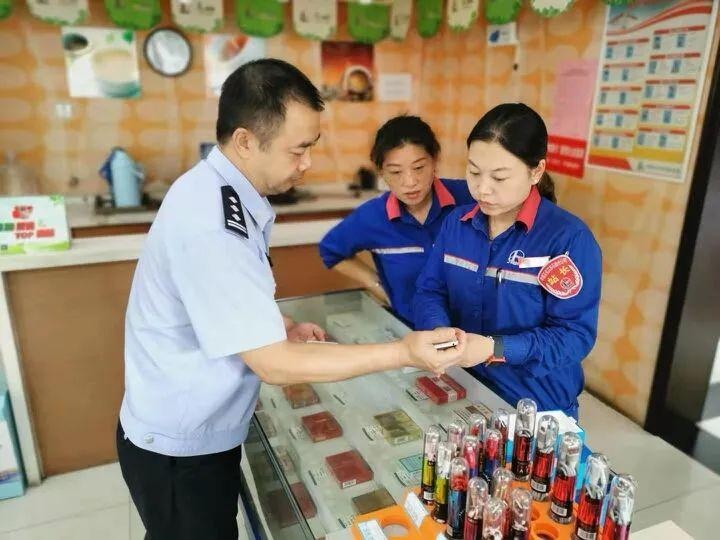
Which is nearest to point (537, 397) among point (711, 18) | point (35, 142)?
point (711, 18)

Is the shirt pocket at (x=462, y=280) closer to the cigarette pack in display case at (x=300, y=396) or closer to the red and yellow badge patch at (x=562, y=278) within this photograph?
the red and yellow badge patch at (x=562, y=278)

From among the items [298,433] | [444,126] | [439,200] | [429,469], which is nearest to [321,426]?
[298,433]

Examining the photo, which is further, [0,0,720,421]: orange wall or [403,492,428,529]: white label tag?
[0,0,720,421]: orange wall

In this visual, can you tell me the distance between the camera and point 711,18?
7.18ft

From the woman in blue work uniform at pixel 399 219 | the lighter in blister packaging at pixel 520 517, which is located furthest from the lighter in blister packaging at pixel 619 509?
the woman in blue work uniform at pixel 399 219

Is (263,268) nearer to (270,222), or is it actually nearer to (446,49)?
(270,222)

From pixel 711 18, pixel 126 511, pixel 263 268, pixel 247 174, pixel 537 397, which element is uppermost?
pixel 711 18

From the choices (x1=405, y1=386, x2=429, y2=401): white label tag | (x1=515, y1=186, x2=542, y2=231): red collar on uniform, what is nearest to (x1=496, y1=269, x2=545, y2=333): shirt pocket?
(x1=515, y1=186, x2=542, y2=231): red collar on uniform

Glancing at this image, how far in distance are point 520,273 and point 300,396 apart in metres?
0.70

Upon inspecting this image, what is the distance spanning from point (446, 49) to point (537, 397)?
133 inches

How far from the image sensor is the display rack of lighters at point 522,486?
35.2 inches

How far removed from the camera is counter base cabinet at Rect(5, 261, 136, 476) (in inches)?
87.1

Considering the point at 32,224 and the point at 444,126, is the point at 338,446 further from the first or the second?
the point at 444,126

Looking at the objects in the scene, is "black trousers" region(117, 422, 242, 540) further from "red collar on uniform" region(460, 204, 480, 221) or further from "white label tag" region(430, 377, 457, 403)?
"red collar on uniform" region(460, 204, 480, 221)
